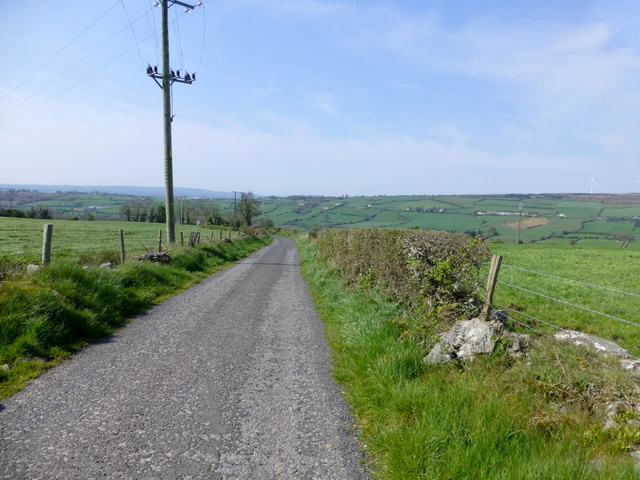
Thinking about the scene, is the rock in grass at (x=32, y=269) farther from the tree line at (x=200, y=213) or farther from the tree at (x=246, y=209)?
the tree at (x=246, y=209)

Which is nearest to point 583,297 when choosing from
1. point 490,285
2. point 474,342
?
point 490,285

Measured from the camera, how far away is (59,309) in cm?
643

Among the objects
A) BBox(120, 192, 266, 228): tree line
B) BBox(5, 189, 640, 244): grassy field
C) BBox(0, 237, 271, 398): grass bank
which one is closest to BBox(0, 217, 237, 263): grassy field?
BBox(0, 237, 271, 398): grass bank

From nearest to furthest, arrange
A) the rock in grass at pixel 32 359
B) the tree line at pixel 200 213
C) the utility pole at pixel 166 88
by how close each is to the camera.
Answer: the rock in grass at pixel 32 359 → the utility pole at pixel 166 88 → the tree line at pixel 200 213

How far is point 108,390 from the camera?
4.59m

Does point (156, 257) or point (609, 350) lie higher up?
point (609, 350)

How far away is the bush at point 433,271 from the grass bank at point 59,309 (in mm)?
5587

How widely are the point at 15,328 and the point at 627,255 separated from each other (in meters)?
39.1

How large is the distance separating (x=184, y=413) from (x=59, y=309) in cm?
372

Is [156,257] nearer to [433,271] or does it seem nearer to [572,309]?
[433,271]

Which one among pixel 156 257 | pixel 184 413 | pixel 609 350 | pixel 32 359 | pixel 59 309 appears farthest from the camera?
pixel 156 257

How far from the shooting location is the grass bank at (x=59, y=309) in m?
5.25

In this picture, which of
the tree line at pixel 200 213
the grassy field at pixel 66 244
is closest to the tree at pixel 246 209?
the tree line at pixel 200 213

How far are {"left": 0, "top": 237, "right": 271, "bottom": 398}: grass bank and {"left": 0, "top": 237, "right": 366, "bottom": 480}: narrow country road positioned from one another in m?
0.36
